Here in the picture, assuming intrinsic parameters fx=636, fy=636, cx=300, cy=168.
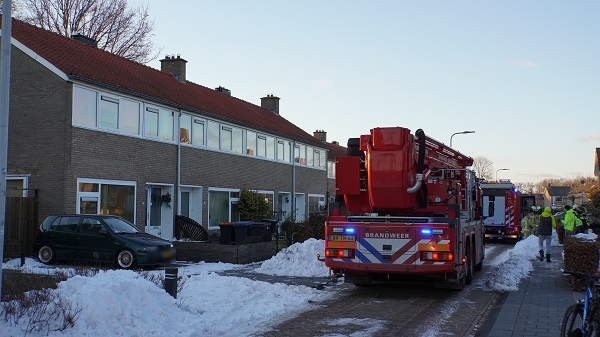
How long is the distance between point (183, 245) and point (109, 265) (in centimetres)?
289

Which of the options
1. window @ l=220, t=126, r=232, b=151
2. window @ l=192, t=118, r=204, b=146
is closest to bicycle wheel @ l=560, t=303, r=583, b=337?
window @ l=192, t=118, r=204, b=146

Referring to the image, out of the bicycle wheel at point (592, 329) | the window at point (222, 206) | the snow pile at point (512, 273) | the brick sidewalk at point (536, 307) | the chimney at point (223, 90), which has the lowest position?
the brick sidewalk at point (536, 307)

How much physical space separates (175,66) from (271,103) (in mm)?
11678

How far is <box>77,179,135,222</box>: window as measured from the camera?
18.7 metres

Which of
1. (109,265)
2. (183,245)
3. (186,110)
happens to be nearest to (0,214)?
(109,265)

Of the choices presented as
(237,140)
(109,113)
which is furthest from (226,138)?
(109,113)

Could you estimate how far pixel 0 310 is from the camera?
24.3 ft

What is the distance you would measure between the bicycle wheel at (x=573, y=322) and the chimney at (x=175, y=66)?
2453 cm

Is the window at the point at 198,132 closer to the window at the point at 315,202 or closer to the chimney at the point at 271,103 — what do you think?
the window at the point at 315,202

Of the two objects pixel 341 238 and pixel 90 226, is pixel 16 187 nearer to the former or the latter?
pixel 90 226

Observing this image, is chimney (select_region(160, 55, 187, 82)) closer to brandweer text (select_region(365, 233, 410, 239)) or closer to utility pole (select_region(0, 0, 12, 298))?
brandweer text (select_region(365, 233, 410, 239))

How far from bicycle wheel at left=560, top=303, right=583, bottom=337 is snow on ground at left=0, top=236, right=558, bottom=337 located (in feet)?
8.64

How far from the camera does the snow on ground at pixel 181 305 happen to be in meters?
7.95

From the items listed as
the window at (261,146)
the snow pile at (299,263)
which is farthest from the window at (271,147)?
the snow pile at (299,263)
